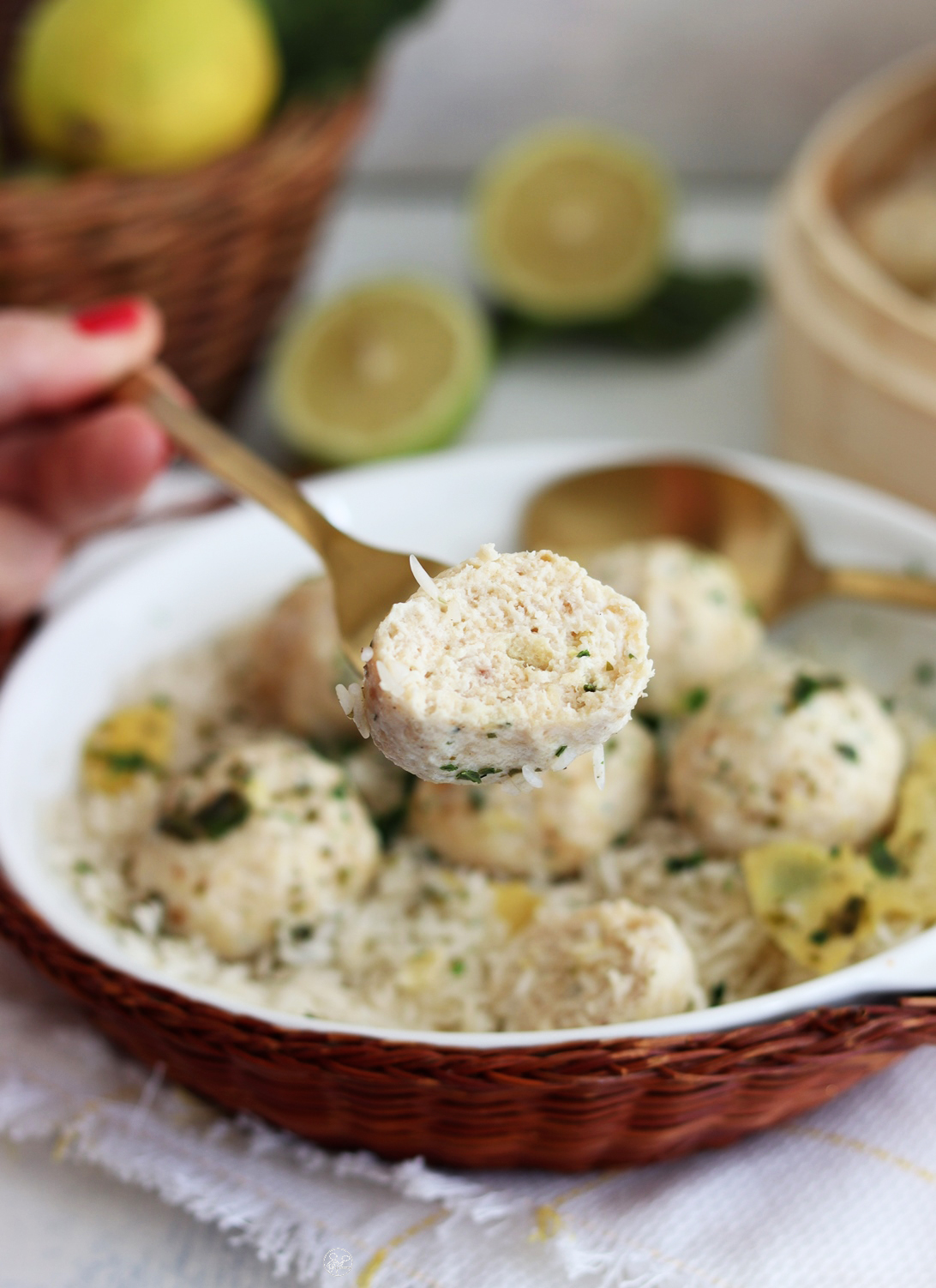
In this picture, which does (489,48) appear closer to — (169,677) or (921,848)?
(169,677)

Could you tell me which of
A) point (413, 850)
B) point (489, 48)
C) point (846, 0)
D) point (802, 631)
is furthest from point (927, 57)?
point (413, 850)

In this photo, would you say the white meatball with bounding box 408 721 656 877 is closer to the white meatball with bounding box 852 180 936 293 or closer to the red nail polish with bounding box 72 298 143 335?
the red nail polish with bounding box 72 298 143 335

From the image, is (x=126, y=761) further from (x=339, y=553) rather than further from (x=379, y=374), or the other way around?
(x=379, y=374)

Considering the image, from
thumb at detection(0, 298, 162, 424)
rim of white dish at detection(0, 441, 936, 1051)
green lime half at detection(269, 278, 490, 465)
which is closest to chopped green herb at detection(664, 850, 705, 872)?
rim of white dish at detection(0, 441, 936, 1051)

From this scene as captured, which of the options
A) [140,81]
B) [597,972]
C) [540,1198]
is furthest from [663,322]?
[540,1198]

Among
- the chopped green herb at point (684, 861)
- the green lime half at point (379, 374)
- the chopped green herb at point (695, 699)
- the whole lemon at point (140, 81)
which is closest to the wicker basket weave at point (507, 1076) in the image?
the chopped green herb at point (684, 861)

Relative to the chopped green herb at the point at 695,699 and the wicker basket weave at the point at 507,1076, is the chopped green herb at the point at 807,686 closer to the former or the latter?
the chopped green herb at the point at 695,699
